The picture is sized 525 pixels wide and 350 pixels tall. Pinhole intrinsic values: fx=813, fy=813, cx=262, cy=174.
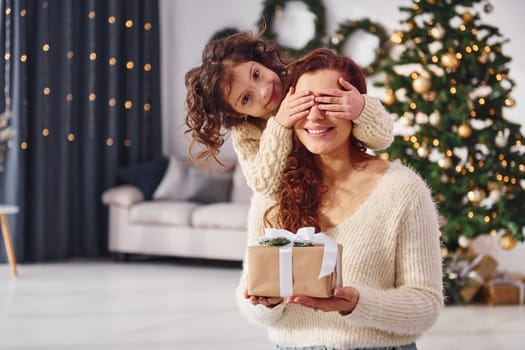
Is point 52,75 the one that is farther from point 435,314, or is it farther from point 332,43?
point 435,314

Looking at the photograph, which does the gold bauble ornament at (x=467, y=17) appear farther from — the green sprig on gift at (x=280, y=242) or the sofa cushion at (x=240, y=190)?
the green sprig on gift at (x=280, y=242)

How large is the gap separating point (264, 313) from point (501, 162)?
3.47 meters

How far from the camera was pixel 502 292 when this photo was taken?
4.72m

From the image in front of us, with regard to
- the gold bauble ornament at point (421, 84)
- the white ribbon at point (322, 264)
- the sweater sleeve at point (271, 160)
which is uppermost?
the gold bauble ornament at point (421, 84)

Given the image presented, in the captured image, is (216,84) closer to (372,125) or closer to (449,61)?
(372,125)

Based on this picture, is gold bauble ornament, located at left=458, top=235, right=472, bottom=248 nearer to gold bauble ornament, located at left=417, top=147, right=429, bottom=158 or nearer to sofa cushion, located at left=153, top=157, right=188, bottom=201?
gold bauble ornament, located at left=417, top=147, right=429, bottom=158

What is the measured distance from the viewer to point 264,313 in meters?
1.49

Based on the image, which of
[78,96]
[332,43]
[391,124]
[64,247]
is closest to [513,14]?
[332,43]

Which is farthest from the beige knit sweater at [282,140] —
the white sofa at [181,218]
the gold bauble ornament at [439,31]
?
the white sofa at [181,218]

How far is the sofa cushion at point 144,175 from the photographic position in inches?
271

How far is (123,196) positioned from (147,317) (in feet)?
8.21

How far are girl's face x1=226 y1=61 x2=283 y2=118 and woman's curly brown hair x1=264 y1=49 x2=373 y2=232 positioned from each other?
334 millimetres

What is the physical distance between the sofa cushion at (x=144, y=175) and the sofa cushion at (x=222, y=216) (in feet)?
2.07

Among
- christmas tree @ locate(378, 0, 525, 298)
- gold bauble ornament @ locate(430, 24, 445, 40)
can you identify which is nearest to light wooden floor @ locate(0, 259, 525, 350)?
christmas tree @ locate(378, 0, 525, 298)
